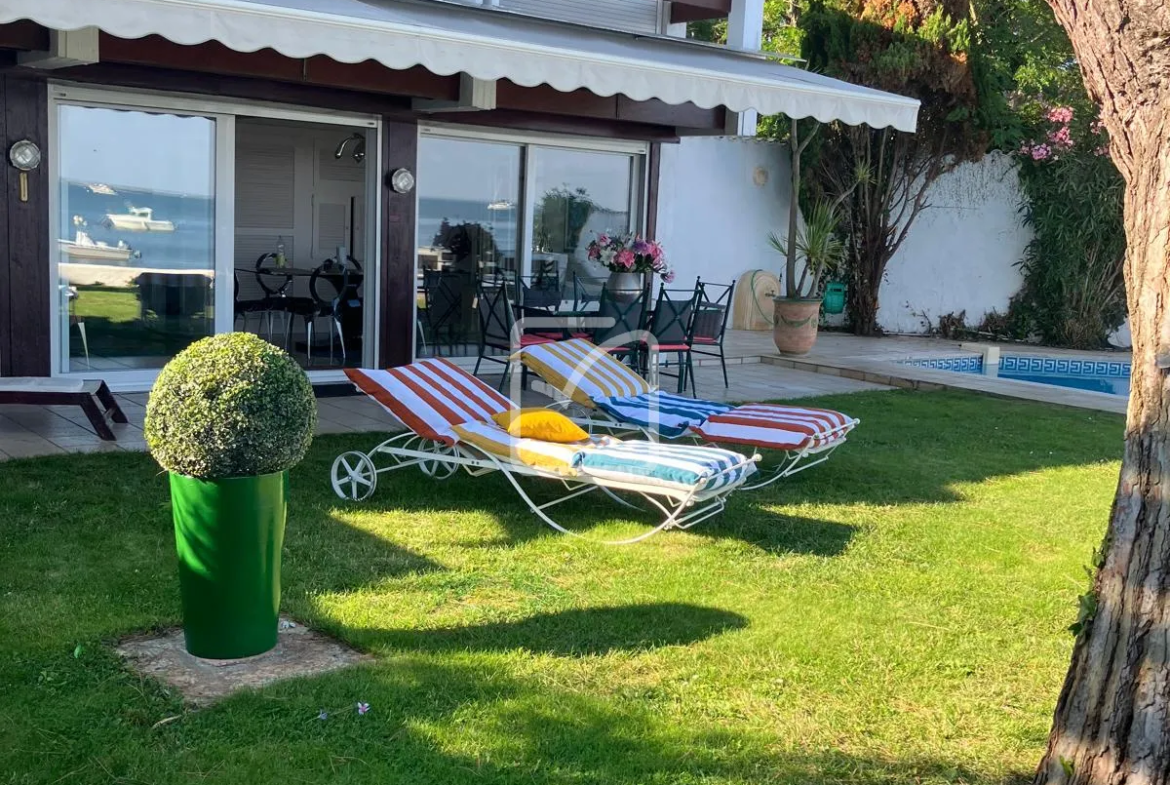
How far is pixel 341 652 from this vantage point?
15.1ft

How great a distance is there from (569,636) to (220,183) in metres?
7.27

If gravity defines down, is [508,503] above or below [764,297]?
below

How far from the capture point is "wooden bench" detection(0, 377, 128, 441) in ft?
25.8

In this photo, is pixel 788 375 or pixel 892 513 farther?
pixel 788 375

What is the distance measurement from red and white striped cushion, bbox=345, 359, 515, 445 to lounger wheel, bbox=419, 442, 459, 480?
1.24 ft

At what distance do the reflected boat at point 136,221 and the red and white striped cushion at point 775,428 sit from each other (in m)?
5.67

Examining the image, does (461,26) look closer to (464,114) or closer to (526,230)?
(464,114)

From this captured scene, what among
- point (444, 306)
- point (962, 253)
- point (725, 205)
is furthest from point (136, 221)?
point (962, 253)

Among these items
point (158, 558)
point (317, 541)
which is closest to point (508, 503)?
point (317, 541)

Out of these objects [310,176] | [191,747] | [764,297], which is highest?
[310,176]

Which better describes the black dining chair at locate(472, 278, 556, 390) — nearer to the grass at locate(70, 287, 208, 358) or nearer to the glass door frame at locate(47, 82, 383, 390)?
the glass door frame at locate(47, 82, 383, 390)

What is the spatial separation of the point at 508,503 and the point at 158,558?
2.29 m

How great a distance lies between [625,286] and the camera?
11836 millimetres

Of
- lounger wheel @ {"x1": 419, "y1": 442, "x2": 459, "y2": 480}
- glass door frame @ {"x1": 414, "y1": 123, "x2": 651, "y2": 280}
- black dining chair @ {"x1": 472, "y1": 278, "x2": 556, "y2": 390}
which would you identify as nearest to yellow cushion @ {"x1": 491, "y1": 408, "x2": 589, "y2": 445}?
lounger wheel @ {"x1": 419, "y1": 442, "x2": 459, "y2": 480}
